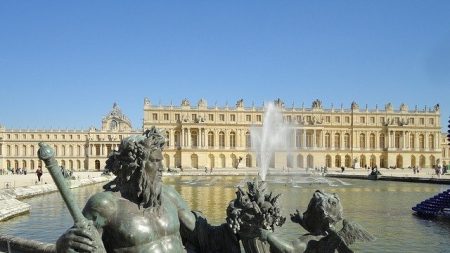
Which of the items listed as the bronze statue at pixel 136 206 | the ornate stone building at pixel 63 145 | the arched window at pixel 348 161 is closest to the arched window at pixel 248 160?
the arched window at pixel 348 161

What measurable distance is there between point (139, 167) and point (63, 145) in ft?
303

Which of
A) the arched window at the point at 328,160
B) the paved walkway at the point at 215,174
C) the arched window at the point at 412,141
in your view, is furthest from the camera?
the arched window at the point at 412,141

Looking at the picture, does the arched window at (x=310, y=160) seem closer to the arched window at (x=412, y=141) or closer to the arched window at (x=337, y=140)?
the arched window at (x=337, y=140)

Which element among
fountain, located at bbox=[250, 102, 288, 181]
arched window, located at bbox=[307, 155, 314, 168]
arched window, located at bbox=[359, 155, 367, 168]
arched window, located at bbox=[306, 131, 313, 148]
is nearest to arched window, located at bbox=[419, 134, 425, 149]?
arched window, located at bbox=[359, 155, 367, 168]

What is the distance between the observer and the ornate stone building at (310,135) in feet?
271

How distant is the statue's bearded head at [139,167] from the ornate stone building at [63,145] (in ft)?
289

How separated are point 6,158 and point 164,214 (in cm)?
9535

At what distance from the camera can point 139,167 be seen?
245cm

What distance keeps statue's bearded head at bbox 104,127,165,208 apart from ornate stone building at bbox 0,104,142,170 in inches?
3471

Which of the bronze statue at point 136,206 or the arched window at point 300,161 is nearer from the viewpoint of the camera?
the bronze statue at point 136,206

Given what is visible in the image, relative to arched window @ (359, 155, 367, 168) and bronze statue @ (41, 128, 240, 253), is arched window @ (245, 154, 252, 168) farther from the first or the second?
bronze statue @ (41, 128, 240, 253)

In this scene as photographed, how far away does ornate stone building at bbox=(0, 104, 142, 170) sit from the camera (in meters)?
89.2

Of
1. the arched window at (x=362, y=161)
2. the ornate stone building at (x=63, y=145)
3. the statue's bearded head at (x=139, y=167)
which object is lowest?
the arched window at (x=362, y=161)

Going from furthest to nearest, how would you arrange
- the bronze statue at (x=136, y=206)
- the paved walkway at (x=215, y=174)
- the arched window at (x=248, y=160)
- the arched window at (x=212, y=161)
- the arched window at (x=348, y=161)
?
the arched window at (x=348, y=161), the arched window at (x=248, y=160), the arched window at (x=212, y=161), the paved walkway at (x=215, y=174), the bronze statue at (x=136, y=206)
